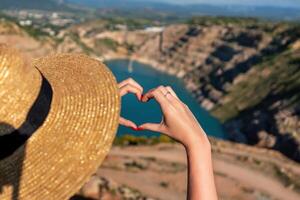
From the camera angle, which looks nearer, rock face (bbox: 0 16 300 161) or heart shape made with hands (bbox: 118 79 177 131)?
heart shape made with hands (bbox: 118 79 177 131)

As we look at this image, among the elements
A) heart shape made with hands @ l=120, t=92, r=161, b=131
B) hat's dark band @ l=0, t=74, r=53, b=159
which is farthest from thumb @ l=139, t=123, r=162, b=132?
heart shape made with hands @ l=120, t=92, r=161, b=131

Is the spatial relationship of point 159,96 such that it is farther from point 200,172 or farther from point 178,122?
point 200,172

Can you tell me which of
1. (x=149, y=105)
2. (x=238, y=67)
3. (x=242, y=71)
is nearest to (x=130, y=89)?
(x=149, y=105)

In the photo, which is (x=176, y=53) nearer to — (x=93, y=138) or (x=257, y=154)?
(x=257, y=154)

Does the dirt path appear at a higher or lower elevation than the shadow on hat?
lower

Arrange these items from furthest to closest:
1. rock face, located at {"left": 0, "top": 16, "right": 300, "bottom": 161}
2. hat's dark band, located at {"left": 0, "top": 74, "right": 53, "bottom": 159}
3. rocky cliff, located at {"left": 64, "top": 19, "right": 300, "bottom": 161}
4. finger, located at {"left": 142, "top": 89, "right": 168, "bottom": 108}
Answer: rock face, located at {"left": 0, "top": 16, "right": 300, "bottom": 161}, rocky cliff, located at {"left": 64, "top": 19, "right": 300, "bottom": 161}, hat's dark band, located at {"left": 0, "top": 74, "right": 53, "bottom": 159}, finger, located at {"left": 142, "top": 89, "right": 168, "bottom": 108}

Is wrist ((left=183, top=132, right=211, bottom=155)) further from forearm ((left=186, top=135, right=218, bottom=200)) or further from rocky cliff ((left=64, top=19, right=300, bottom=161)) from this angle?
rocky cliff ((left=64, top=19, right=300, bottom=161))
